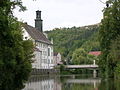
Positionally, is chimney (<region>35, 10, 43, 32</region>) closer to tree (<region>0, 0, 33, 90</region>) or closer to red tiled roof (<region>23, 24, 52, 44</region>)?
red tiled roof (<region>23, 24, 52, 44</region>)

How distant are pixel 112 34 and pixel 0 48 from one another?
28.5 metres

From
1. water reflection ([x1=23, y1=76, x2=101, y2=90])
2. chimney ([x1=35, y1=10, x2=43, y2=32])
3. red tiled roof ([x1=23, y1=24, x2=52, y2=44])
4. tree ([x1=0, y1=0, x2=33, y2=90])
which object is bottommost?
water reflection ([x1=23, y1=76, x2=101, y2=90])

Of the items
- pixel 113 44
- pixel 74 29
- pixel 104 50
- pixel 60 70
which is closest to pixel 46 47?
pixel 60 70

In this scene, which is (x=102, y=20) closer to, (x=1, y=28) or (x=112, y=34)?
(x=112, y=34)

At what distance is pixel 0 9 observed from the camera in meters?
20.3

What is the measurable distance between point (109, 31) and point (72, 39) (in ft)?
415

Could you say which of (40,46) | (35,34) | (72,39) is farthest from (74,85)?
(72,39)

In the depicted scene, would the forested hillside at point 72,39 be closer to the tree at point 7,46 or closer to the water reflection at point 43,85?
the water reflection at point 43,85

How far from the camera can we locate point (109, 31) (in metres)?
47.9

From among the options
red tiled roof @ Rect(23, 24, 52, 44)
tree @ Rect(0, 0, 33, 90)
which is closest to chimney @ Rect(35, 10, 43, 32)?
red tiled roof @ Rect(23, 24, 52, 44)

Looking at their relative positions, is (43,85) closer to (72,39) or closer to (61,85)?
(61,85)

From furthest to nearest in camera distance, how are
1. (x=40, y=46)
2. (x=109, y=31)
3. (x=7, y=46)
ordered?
1. (x=40, y=46)
2. (x=109, y=31)
3. (x=7, y=46)

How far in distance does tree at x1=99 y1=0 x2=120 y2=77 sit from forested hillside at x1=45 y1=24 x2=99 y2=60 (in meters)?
95.9

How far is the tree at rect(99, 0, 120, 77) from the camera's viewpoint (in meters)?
47.1
